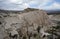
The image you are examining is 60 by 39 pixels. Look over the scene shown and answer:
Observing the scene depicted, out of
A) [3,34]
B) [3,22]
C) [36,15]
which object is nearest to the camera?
[3,34]

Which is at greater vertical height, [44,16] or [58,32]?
[44,16]

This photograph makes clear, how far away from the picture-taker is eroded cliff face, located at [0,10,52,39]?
8.37m

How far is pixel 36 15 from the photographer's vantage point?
9.55 meters

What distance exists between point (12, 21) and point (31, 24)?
3.35 ft

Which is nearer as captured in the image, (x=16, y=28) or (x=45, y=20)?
(x=16, y=28)

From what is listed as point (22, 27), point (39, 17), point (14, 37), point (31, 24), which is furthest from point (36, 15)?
point (14, 37)

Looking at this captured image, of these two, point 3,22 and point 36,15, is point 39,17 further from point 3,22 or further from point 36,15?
point 3,22

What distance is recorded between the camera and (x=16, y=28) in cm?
841

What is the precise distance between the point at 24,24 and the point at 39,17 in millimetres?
1388

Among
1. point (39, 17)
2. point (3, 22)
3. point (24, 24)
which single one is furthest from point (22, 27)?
point (39, 17)

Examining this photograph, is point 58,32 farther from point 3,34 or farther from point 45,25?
point 3,34

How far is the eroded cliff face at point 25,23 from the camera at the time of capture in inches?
329

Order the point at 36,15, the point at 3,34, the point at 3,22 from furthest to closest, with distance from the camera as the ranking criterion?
the point at 36,15
the point at 3,22
the point at 3,34

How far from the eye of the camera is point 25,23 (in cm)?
864
